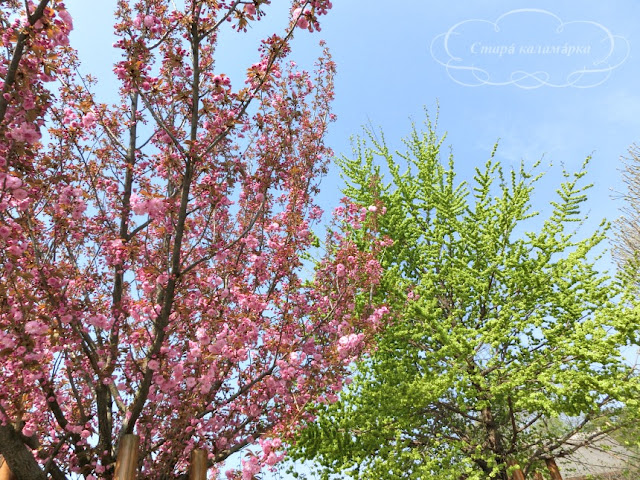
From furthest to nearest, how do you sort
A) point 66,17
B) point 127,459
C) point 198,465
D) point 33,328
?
point 198,465, point 33,328, point 127,459, point 66,17

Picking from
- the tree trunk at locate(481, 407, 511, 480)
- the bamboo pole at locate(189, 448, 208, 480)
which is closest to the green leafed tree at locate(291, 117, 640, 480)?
the tree trunk at locate(481, 407, 511, 480)

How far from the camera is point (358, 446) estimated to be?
29.0ft

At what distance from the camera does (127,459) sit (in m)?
4.48

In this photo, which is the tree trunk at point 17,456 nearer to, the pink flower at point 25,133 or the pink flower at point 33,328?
the pink flower at point 33,328

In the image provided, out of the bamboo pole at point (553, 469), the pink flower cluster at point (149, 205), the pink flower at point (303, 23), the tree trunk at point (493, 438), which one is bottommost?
the bamboo pole at point (553, 469)

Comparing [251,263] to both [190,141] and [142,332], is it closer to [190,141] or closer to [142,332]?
[142,332]

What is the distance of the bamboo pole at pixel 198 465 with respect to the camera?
194 inches

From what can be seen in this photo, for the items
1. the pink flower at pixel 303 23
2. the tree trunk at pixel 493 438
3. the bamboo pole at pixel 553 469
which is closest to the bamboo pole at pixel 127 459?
the pink flower at pixel 303 23

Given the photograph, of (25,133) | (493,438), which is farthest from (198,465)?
(493,438)

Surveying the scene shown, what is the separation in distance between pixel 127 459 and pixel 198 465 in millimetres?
803

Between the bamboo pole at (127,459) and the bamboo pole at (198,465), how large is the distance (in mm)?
671

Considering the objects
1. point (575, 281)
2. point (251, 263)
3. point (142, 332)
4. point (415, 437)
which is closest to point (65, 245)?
point (142, 332)

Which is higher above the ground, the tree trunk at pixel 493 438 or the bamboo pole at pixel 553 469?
the tree trunk at pixel 493 438

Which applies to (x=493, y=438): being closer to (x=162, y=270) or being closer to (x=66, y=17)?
(x=162, y=270)
